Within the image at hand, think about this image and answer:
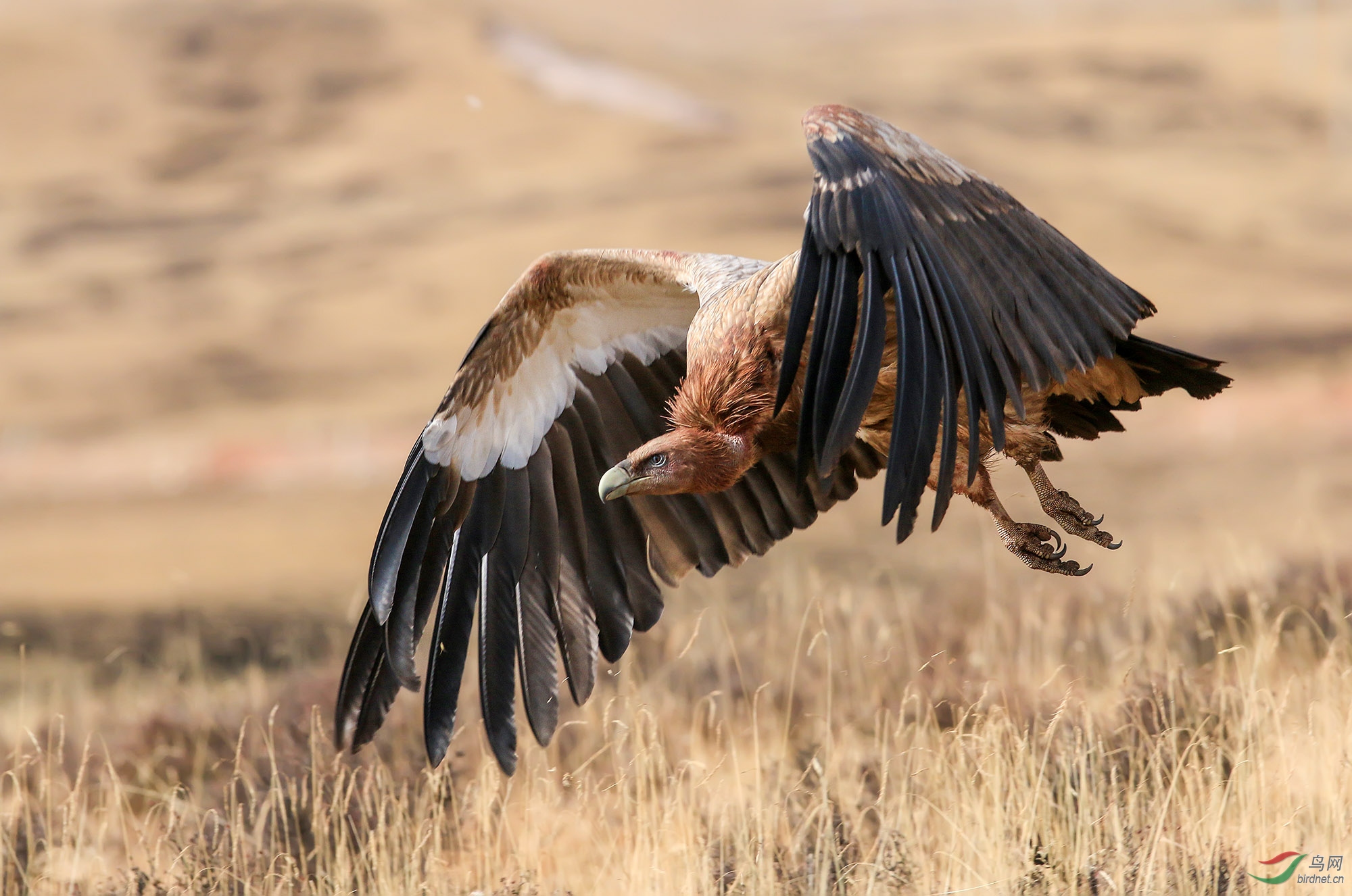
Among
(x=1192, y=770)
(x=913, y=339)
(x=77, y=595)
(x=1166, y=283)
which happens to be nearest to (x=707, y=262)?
(x=913, y=339)

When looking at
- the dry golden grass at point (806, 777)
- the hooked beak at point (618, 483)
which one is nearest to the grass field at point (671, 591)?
the dry golden grass at point (806, 777)

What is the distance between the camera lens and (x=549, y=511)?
5105 millimetres

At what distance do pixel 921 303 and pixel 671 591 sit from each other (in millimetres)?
5709

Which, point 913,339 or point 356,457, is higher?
point 913,339

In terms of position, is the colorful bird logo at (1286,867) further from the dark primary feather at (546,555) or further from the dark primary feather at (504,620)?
the dark primary feather at (504,620)

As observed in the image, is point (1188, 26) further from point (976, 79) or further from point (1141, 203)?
point (1141, 203)

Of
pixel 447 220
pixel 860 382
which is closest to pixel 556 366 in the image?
Result: pixel 860 382

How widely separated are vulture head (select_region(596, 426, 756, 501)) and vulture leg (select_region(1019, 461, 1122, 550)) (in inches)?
39.7

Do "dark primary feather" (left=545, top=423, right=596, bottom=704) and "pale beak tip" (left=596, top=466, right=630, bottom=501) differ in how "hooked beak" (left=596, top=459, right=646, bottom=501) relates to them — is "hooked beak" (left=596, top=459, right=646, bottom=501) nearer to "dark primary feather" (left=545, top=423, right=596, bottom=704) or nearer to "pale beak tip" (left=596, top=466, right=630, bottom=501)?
"pale beak tip" (left=596, top=466, right=630, bottom=501)

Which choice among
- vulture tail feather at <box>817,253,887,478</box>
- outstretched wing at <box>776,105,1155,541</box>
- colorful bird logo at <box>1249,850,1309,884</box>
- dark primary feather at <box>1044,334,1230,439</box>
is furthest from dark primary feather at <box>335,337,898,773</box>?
colorful bird logo at <box>1249,850,1309,884</box>

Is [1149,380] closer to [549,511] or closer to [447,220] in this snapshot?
[549,511]

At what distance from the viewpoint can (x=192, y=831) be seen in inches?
193

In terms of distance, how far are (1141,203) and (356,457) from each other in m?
14.9

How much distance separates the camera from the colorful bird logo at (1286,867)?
3.75 m
